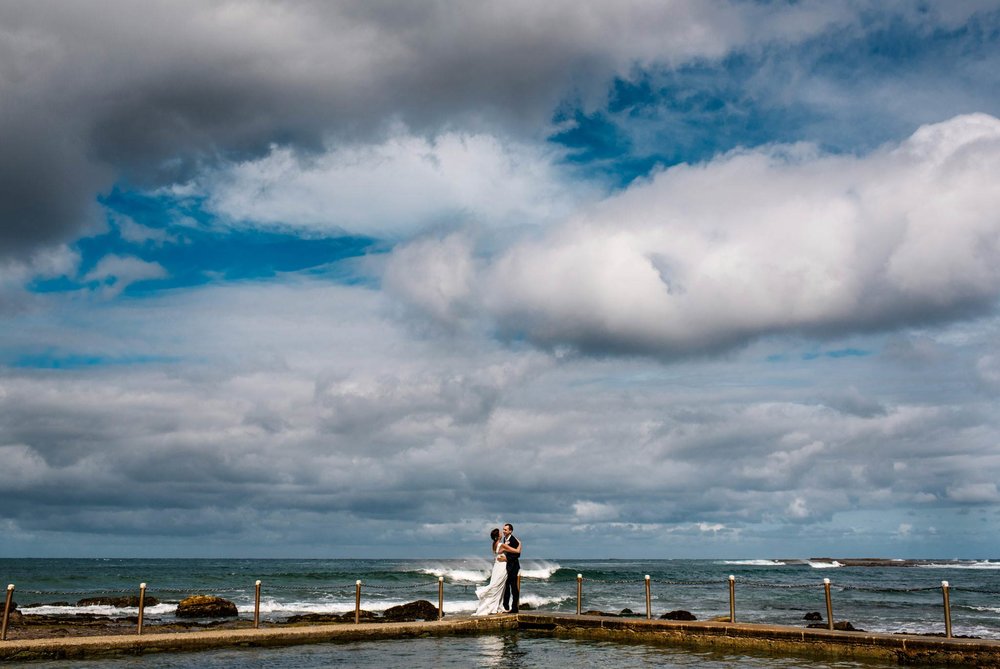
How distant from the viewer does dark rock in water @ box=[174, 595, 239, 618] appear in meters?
33.3

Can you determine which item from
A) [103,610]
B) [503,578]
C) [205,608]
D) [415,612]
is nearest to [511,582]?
[503,578]

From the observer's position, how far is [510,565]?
839 inches

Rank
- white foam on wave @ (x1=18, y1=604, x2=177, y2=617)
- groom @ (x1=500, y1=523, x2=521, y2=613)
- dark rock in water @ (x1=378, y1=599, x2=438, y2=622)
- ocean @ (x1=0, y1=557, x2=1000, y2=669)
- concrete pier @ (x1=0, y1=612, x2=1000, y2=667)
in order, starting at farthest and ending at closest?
white foam on wave @ (x1=18, y1=604, x2=177, y2=617)
dark rock in water @ (x1=378, y1=599, x2=438, y2=622)
groom @ (x1=500, y1=523, x2=521, y2=613)
ocean @ (x1=0, y1=557, x2=1000, y2=669)
concrete pier @ (x1=0, y1=612, x2=1000, y2=667)

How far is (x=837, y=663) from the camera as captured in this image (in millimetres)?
15383

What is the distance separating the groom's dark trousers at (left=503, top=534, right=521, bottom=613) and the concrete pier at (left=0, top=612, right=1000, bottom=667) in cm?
88

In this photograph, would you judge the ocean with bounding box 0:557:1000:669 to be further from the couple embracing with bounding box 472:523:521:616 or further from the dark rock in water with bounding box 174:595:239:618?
the couple embracing with bounding box 472:523:521:616

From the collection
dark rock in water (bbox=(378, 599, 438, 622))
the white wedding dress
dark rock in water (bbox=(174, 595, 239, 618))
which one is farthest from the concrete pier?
dark rock in water (bbox=(174, 595, 239, 618))

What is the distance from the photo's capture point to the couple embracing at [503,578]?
21.0 metres

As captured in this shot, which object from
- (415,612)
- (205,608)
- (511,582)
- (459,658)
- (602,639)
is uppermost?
(511,582)

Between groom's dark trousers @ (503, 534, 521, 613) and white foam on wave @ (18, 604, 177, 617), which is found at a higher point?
groom's dark trousers @ (503, 534, 521, 613)

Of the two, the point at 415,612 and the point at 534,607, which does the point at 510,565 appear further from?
the point at 534,607

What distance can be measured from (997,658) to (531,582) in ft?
184

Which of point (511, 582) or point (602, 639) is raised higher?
point (511, 582)

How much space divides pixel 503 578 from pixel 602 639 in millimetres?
3217
